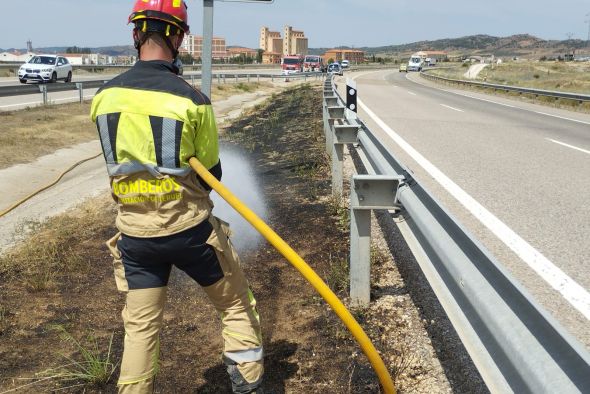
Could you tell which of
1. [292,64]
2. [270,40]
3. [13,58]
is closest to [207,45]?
[292,64]

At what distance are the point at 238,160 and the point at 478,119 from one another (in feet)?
27.5

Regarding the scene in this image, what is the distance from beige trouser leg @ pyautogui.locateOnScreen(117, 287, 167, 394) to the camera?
7.83 ft

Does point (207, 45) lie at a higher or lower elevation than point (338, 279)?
higher

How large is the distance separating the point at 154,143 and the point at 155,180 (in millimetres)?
165

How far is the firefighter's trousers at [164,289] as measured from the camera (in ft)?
7.84

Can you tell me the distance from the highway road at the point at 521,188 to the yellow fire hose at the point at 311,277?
1.52 m

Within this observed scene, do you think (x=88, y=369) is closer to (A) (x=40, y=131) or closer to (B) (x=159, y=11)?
(B) (x=159, y=11)

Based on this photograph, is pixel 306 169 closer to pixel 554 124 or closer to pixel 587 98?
pixel 554 124

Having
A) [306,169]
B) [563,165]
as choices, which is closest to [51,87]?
[306,169]

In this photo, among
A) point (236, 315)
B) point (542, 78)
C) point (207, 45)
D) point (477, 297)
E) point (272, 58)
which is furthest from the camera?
point (272, 58)

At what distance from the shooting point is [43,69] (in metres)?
28.8

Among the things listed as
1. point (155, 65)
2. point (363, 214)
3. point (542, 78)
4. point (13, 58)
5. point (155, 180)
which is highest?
point (13, 58)

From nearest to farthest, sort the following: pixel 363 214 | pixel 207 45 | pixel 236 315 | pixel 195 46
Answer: pixel 236 315
pixel 363 214
pixel 207 45
pixel 195 46

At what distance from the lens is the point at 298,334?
342 centimetres
